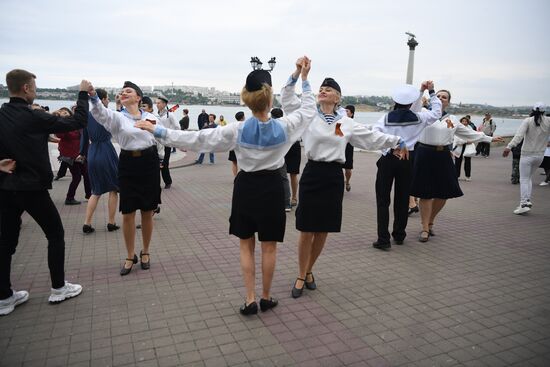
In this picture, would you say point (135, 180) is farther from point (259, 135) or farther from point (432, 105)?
point (432, 105)

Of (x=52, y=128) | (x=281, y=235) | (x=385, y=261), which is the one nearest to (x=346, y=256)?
(x=385, y=261)

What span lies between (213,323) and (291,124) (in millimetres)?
1891

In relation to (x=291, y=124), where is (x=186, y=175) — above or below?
below

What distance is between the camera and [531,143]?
24.7 feet

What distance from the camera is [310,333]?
11.1ft

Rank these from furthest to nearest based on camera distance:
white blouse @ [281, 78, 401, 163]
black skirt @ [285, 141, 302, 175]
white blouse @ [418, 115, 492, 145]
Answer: black skirt @ [285, 141, 302, 175] → white blouse @ [418, 115, 492, 145] → white blouse @ [281, 78, 401, 163]

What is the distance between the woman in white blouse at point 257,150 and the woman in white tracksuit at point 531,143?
18.8 feet

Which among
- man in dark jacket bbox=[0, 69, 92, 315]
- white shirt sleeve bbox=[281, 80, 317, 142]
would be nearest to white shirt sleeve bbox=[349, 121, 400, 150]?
white shirt sleeve bbox=[281, 80, 317, 142]

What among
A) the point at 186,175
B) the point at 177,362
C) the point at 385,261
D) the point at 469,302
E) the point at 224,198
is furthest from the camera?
the point at 186,175

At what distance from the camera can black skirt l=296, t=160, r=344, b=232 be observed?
13.1 feet

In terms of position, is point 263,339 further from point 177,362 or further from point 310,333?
point 177,362

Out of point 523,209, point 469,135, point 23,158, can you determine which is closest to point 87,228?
point 23,158

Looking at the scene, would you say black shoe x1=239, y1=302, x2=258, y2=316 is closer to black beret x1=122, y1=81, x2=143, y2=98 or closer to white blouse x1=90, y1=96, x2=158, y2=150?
white blouse x1=90, y1=96, x2=158, y2=150

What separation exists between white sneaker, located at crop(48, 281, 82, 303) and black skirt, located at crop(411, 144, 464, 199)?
15.5 ft
